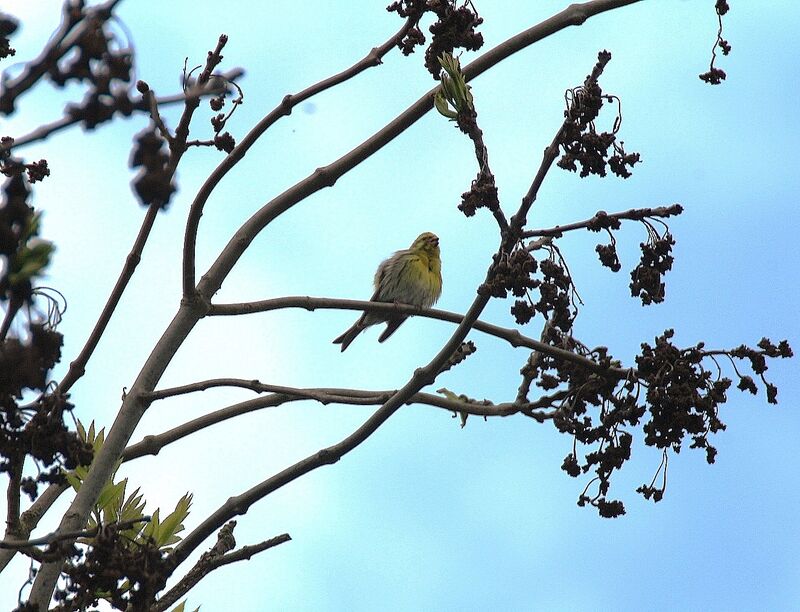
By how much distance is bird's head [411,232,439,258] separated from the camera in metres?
10.4

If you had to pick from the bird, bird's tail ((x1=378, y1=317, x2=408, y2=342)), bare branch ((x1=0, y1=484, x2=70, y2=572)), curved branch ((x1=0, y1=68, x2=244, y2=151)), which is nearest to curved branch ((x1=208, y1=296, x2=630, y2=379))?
bare branch ((x1=0, y1=484, x2=70, y2=572))

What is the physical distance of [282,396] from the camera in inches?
180

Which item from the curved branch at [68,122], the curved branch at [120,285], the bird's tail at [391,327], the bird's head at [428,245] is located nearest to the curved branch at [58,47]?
the curved branch at [68,122]

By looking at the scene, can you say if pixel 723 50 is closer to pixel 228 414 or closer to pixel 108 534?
pixel 228 414

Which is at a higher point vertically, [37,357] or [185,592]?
[185,592]

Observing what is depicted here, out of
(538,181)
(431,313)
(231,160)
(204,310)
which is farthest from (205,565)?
(538,181)

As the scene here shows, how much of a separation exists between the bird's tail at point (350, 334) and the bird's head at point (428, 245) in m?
1.37

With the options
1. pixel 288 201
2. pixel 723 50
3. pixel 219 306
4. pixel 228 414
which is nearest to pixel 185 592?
pixel 228 414

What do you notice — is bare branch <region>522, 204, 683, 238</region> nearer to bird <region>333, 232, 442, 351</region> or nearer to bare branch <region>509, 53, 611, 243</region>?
bare branch <region>509, 53, 611, 243</region>

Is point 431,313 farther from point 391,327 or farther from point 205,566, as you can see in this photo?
point 391,327

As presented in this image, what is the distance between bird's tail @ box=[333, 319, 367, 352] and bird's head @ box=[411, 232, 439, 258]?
137 cm

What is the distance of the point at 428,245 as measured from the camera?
10469mm

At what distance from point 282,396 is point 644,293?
165 centimetres

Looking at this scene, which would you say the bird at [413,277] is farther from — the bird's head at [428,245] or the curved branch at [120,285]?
the curved branch at [120,285]
